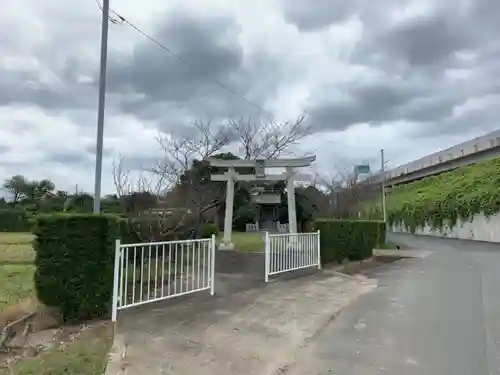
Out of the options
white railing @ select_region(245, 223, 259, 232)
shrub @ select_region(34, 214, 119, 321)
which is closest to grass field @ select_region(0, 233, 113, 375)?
shrub @ select_region(34, 214, 119, 321)

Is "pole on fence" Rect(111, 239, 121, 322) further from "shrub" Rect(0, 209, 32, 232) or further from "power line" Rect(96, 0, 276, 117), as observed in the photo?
"shrub" Rect(0, 209, 32, 232)

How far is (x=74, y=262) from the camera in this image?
523 centimetres

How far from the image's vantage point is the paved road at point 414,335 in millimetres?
4074

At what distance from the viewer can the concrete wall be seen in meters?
23.5

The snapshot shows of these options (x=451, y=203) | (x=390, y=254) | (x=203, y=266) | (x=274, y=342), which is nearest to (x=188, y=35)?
(x=203, y=266)

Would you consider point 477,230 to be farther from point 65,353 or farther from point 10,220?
point 10,220

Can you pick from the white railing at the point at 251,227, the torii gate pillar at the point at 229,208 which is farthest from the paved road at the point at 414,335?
the white railing at the point at 251,227

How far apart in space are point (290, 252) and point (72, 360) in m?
6.87

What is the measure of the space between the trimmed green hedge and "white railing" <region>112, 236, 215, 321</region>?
579cm

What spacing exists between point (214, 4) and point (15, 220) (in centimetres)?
2872

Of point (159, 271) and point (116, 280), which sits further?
point (159, 271)

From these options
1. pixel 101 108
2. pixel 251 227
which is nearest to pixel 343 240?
pixel 101 108

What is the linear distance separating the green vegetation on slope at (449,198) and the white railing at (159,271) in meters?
21.0

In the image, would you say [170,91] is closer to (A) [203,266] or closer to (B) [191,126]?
(B) [191,126]
